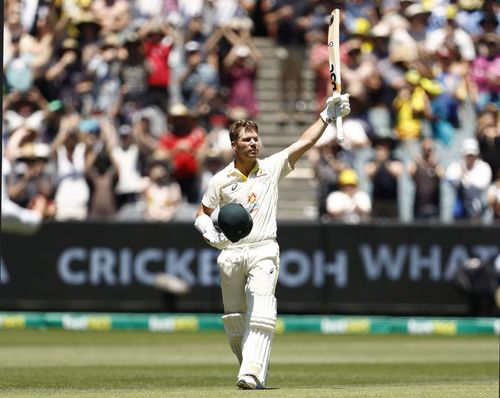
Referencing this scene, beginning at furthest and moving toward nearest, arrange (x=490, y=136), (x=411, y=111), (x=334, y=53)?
1. (x=411, y=111)
2. (x=490, y=136)
3. (x=334, y=53)

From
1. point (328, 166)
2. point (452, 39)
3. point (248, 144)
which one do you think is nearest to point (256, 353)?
point (248, 144)

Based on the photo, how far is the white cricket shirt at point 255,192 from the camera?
33.5 ft

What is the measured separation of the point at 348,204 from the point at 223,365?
5719mm

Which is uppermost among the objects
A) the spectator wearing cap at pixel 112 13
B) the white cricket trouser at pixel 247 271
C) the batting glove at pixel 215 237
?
the spectator wearing cap at pixel 112 13

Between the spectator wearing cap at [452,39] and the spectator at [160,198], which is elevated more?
the spectator wearing cap at [452,39]

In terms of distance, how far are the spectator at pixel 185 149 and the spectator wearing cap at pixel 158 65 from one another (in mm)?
889

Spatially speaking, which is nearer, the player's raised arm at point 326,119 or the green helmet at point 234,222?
the green helmet at point 234,222

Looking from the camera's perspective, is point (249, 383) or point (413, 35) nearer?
point (249, 383)

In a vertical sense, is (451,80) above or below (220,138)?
above

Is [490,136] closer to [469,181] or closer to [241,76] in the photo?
[469,181]

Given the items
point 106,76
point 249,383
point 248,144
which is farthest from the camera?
point 106,76

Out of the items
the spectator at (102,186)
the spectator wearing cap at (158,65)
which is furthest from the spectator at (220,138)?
the spectator at (102,186)

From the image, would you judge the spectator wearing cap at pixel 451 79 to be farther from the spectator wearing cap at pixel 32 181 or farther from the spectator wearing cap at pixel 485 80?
the spectator wearing cap at pixel 32 181

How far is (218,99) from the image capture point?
20.9m
